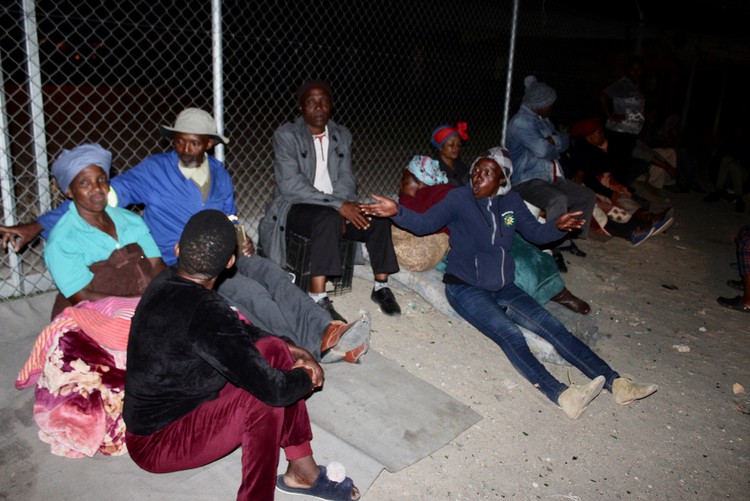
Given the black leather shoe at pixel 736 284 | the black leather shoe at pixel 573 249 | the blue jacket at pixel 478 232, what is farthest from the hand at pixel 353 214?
the black leather shoe at pixel 736 284

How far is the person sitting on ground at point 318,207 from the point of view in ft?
14.1

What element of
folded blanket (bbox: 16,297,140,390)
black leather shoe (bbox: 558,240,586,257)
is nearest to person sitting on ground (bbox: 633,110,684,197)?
black leather shoe (bbox: 558,240,586,257)

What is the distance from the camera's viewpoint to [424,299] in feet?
16.2

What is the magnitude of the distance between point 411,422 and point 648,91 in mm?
9683

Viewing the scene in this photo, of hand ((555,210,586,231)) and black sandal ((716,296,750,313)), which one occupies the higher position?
hand ((555,210,586,231))

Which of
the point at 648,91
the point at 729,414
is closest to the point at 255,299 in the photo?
the point at 729,414

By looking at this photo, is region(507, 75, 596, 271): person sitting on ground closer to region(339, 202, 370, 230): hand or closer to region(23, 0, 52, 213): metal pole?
region(339, 202, 370, 230): hand

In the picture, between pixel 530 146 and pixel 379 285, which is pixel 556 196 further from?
pixel 379 285

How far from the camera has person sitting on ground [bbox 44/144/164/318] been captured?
10.5 feet

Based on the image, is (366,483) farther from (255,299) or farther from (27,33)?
(27,33)

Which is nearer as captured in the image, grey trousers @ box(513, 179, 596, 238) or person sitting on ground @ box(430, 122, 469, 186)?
person sitting on ground @ box(430, 122, 469, 186)

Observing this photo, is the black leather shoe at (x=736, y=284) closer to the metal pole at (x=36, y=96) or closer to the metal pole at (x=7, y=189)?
the metal pole at (x=36, y=96)

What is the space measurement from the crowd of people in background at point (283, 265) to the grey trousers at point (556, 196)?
0.6 inches

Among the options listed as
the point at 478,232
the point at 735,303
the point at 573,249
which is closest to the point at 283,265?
the point at 478,232
